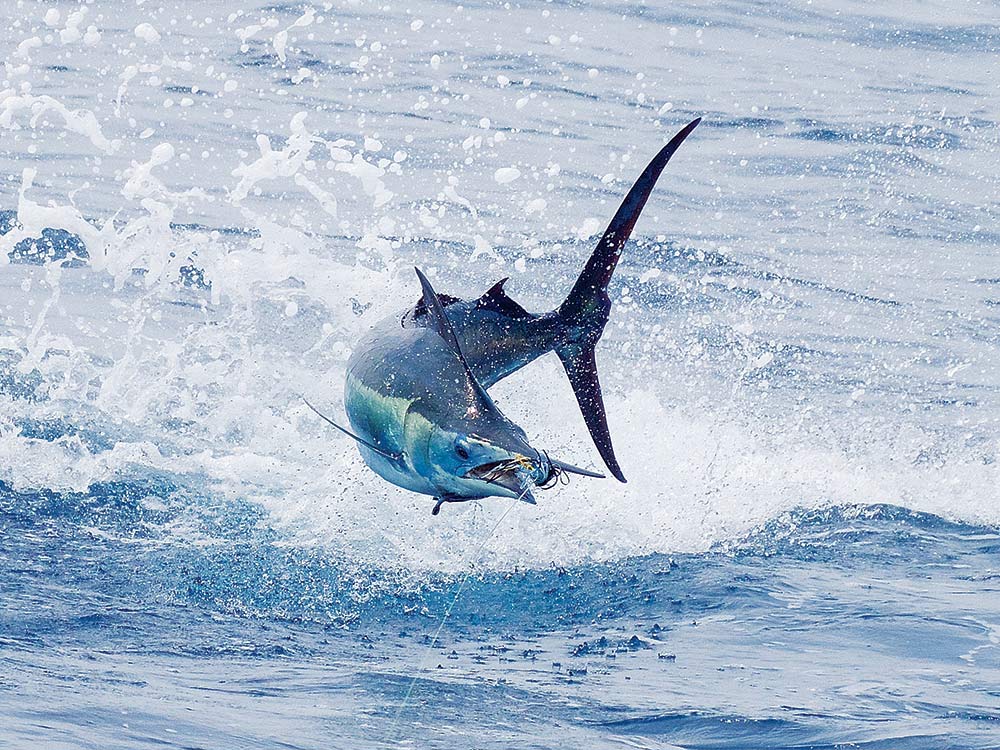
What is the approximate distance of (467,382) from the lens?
406 cm

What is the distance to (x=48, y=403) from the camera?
768 centimetres

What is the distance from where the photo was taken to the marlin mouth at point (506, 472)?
3.79 metres

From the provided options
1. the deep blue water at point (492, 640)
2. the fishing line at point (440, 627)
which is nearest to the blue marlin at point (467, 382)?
the fishing line at point (440, 627)

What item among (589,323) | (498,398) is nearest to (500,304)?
(589,323)

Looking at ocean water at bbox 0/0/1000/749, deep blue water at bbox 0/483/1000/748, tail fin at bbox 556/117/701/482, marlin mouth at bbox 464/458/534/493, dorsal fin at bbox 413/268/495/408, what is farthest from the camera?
tail fin at bbox 556/117/701/482

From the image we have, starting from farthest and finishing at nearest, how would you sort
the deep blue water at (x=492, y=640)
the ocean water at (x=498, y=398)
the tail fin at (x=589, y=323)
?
1. the tail fin at (x=589, y=323)
2. the ocean water at (x=498, y=398)
3. the deep blue water at (x=492, y=640)

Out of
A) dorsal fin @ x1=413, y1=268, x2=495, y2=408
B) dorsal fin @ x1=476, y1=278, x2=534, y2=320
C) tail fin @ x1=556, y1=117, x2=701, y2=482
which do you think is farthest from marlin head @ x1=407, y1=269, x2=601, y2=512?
tail fin @ x1=556, y1=117, x2=701, y2=482

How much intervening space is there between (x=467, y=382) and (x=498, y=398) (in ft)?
13.0

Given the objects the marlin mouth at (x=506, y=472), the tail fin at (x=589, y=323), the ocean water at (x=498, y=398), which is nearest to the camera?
the marlin mouth at (x=506, y=472)

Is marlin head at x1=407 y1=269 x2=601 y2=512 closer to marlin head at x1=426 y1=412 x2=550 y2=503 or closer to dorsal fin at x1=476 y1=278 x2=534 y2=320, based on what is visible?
marlin head at x1=426 y1=412 x2=550 y2=503

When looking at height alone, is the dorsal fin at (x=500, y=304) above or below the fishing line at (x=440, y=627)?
above

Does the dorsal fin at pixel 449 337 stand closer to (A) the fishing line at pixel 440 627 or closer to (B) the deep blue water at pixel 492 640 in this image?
(A) the fishing line at pixel 440 627

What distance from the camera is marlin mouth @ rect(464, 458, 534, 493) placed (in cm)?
379

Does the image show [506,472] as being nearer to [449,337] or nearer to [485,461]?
[485,461]
